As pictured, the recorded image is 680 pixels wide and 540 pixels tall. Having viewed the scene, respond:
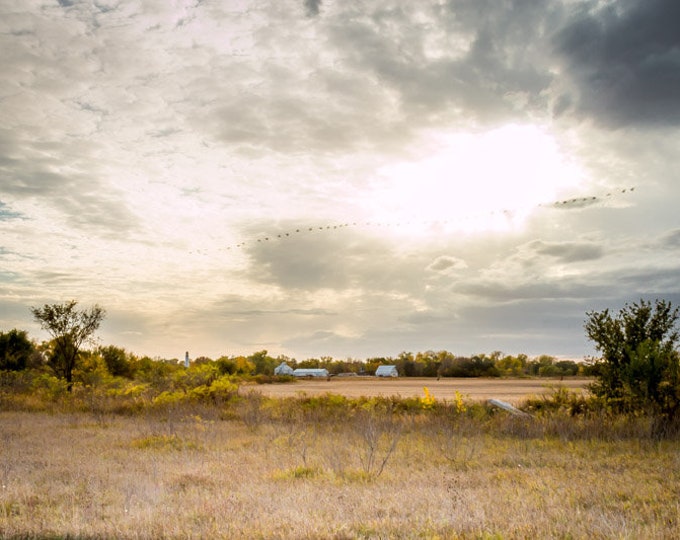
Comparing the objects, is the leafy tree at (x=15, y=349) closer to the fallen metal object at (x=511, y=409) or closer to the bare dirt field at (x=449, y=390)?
the bare dirt field at (x=449, y=390)

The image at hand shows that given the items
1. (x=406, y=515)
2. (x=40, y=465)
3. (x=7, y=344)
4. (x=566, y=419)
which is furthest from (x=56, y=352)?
(x=406, y=515)

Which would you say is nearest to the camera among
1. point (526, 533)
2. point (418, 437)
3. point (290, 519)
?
point (526, 533)

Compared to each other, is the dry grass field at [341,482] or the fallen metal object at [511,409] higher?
the fallen metal object at [511,409]

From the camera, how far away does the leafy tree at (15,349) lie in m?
48.2

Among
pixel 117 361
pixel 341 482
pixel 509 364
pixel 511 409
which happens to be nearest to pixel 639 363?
pixel 511 409

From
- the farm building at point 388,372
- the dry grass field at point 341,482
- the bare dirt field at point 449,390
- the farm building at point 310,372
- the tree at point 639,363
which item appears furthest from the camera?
the farm building at point 310,372

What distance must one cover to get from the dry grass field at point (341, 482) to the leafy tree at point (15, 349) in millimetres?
33582

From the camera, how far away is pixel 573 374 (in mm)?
68375

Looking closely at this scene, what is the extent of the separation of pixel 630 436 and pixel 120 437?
1521cm

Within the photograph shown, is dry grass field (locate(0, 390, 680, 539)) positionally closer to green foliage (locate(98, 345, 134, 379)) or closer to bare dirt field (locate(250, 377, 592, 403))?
bare dirt field (locate(250, 377, 592, 403))

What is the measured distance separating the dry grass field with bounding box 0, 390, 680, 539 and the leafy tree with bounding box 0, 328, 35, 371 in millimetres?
33582

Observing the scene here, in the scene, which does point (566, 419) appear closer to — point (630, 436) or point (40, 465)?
point (630, 436)

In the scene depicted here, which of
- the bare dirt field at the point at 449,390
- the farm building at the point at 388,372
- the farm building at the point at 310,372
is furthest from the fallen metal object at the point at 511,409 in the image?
the farm building at the point at 310,372

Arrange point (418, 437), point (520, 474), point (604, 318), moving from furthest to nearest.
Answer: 1. point (604, 318)
2. point (418, 437)
3. point (520, 474)
